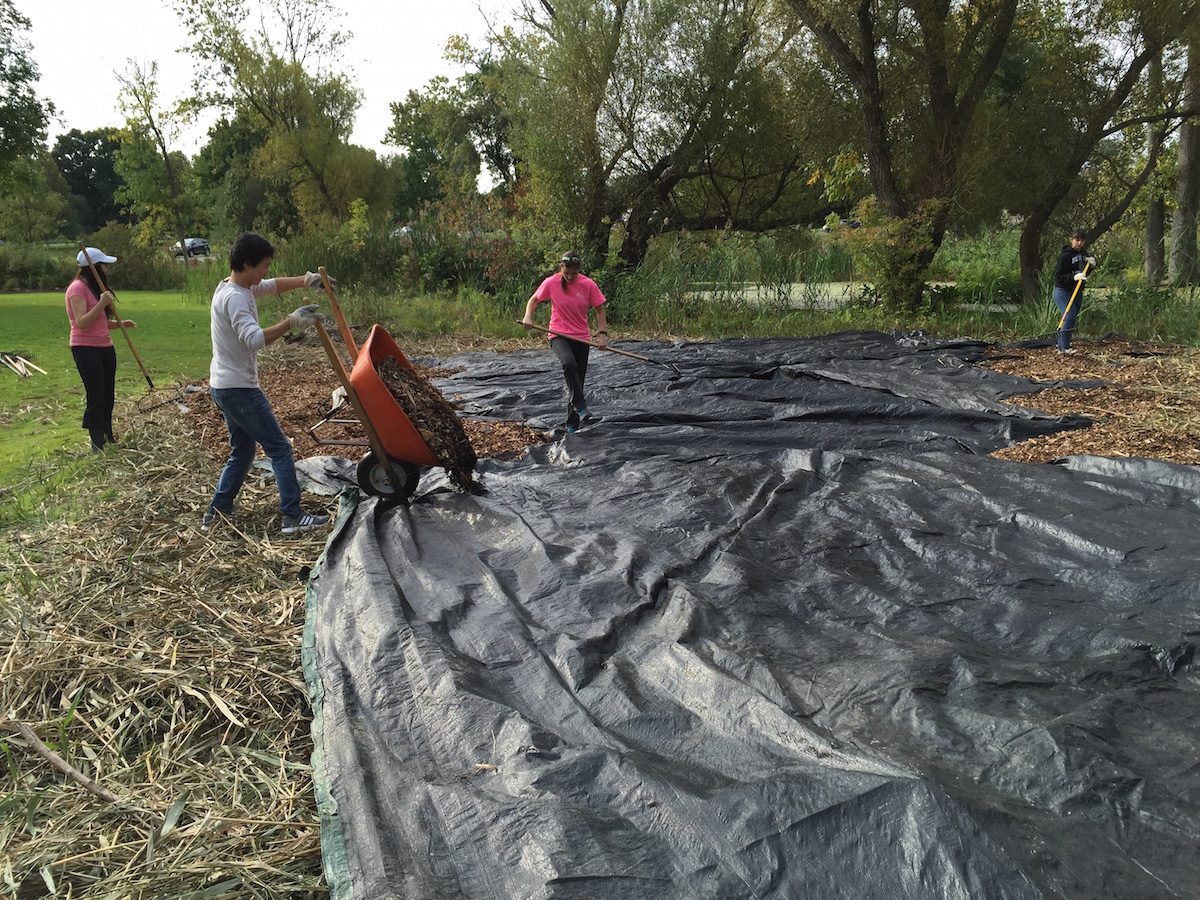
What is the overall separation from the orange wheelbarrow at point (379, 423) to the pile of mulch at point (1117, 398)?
12.1 ft

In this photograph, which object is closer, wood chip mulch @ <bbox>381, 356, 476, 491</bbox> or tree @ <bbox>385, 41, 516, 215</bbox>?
wood chip mulch @ <bbox>381, 356, 476, 491</bbox>

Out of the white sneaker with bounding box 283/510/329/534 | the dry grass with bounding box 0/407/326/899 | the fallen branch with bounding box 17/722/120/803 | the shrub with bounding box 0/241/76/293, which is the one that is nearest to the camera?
the dry grass with bounding box 0/407/326/899

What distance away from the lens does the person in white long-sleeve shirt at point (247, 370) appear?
359cm

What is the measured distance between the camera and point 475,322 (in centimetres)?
1230

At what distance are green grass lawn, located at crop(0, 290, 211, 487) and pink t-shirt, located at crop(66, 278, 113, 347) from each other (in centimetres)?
87

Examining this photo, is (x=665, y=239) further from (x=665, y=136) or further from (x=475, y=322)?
(x=475, y=322)

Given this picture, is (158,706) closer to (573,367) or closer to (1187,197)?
(573,367)

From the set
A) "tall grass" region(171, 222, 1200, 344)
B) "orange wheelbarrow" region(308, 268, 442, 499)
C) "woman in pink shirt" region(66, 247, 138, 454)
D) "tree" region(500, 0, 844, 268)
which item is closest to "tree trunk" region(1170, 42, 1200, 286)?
"tall grass" region(171, 222, 1200, 344)

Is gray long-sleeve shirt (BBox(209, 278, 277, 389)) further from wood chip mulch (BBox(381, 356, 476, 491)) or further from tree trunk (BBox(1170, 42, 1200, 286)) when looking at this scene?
tree trunk (BBox(1170, 42, 1200, 286))

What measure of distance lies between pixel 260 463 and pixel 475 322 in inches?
304

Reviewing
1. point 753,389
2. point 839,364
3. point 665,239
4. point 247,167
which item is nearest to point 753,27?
point 665,239

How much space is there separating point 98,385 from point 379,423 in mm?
2951

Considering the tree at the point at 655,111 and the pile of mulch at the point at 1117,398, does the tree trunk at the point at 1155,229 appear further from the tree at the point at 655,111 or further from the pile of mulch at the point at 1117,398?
the pile of mulch at the point at 1117,398

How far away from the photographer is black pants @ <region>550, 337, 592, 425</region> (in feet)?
19.0
